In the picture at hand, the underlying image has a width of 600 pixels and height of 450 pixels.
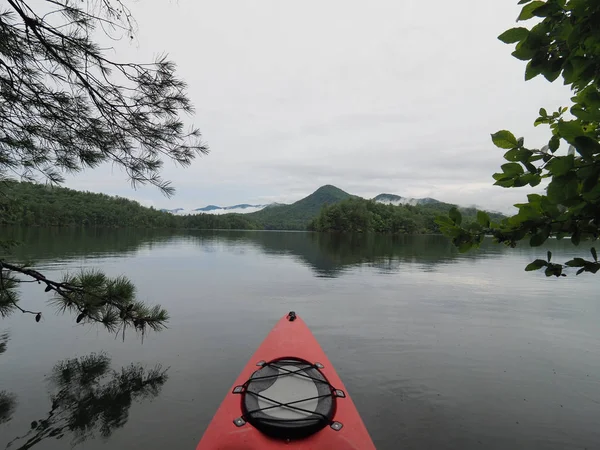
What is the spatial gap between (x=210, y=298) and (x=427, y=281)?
11391mm

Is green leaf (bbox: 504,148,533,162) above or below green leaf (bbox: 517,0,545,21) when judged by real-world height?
below

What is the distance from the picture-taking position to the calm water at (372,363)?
16.4 feet

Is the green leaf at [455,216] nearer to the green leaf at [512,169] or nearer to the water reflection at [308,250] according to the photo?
the green leaf at [512,169]

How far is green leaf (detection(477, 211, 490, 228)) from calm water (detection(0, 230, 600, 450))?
434 centimetres

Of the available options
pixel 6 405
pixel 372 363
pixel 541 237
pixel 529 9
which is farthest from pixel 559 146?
pixel 6 405

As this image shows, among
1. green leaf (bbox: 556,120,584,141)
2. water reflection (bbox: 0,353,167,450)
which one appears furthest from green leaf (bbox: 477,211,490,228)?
water reflection (bbox: 0,353,167,450)

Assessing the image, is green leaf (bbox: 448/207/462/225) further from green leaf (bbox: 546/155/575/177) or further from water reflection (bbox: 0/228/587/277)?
water reflection (bbox: 0/228/587/277)

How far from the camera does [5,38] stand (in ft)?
9.94

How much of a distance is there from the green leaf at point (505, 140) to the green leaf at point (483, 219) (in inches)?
12.5

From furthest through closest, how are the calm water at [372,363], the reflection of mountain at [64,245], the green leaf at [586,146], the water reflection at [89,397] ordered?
the reflection of mountain at [64,245] → the calm water at [372,363] → the water reflection at [89,397] → the green leaf at [586,146]

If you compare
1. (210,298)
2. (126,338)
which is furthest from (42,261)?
(126,338)

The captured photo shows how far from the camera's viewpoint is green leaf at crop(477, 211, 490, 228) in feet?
5.18

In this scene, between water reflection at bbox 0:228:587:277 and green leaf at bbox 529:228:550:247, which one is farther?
water reflection at bbox 0:228:587:277

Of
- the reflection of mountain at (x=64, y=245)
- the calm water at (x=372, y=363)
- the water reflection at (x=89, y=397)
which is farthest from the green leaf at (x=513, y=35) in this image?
the reflection of mountain at (x=64, y=245)
